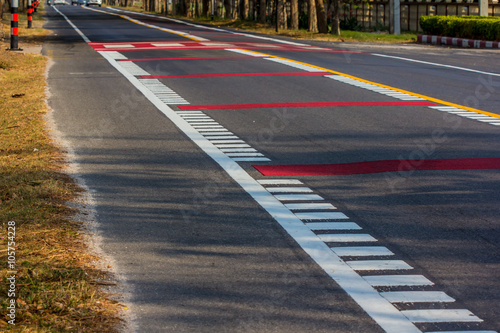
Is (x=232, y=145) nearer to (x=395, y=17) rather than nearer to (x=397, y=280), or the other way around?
(x=397, y=280)

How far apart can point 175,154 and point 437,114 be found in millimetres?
5104

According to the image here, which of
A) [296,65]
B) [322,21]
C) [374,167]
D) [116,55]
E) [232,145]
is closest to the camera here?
[374,167]

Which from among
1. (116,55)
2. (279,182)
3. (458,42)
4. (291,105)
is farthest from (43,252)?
(458,42)

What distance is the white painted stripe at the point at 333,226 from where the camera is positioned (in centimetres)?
632

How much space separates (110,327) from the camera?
14.3 feet

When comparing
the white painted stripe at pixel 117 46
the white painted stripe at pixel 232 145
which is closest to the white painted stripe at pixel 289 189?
the white painted stripe at pixel 232 145

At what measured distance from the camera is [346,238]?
238 inches

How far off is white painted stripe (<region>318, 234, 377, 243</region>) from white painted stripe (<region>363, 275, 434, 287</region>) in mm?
764

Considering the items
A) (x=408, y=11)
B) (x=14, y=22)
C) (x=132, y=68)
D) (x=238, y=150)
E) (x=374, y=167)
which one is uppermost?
(x=408, y=11)

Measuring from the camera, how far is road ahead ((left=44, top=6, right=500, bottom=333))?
4.78 m

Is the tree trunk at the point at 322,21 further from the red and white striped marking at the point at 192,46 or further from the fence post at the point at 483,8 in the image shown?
the red and white striped marking at the point at 192,46

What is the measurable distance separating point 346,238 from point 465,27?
28.3 metres

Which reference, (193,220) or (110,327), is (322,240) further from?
(110,327)

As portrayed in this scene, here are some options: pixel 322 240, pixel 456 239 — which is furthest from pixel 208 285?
pixel 456 239
